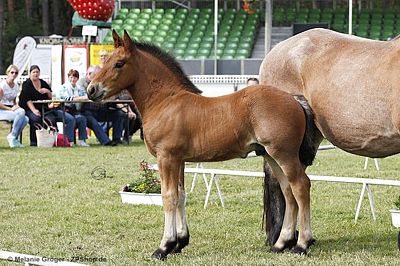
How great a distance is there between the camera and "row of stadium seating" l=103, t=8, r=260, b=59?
3067 centimetres

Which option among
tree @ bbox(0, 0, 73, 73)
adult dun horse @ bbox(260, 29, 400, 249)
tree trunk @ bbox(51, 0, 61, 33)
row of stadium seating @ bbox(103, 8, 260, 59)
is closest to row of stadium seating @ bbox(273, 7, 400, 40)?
row of stadium seating @ bbox(103, 8, 260, 59)

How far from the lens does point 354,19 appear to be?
32.6 metres

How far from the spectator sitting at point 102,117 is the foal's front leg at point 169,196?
11.3 m

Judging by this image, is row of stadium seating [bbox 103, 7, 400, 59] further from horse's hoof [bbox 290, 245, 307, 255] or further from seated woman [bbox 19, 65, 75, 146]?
horse's hoof [bbox 290, 245, 307, 255]

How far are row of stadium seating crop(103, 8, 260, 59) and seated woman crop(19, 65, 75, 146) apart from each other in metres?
11.8

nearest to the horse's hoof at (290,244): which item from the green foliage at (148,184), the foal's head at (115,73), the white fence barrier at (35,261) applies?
the foal's head at (115,73)

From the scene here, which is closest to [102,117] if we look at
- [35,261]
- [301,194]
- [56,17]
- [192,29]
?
[301,194]

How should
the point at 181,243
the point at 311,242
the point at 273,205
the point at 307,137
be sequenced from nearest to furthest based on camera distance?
1. the point at 307,137
2. the point at 181,243
3. the point at 311,242
4. the point at 273,205

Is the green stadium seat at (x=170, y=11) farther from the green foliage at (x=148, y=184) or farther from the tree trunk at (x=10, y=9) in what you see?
the green foliage at (x=148, y=184)

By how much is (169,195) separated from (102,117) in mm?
11909

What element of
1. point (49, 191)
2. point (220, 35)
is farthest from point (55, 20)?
point (49, 191)

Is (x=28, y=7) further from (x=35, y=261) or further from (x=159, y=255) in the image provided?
(x=35, y=261)

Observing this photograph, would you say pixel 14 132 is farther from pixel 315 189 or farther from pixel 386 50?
pixel 386 50

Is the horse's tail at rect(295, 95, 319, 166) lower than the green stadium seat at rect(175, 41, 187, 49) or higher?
higher
